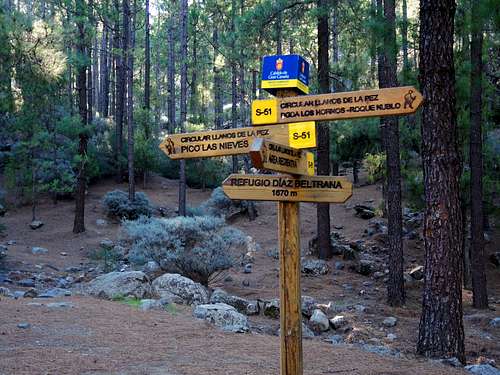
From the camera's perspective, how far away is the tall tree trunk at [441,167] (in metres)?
6.27

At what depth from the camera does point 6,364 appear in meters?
5.19

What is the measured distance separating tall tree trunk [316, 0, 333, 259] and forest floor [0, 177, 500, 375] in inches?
28.4

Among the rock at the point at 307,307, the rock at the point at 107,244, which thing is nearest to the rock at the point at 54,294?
the rock at the point at 307,307

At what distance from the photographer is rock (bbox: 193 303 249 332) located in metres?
7.91

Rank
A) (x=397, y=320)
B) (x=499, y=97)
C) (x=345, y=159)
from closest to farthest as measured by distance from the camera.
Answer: (x=397, y=320) → (x=499, y=97) → (x=345, y=159)

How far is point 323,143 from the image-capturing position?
15.8 metres

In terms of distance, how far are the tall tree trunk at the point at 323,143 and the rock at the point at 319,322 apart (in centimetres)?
593

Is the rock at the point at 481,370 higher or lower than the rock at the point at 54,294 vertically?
lower

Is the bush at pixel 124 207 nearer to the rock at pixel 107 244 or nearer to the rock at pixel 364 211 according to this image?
the rock at pixel 107 244

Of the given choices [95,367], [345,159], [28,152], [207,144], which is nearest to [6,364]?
[95,367]

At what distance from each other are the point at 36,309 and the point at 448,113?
6287mm

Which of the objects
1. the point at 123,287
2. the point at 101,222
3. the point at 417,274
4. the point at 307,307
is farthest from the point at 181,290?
the point at 101,222

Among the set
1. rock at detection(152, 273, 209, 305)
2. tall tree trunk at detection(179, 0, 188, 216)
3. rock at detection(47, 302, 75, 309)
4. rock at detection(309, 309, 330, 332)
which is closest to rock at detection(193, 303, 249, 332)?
rock at detection(152, 273, 209, 305)

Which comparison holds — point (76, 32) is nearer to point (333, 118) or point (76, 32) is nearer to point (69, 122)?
point (69, 122)
